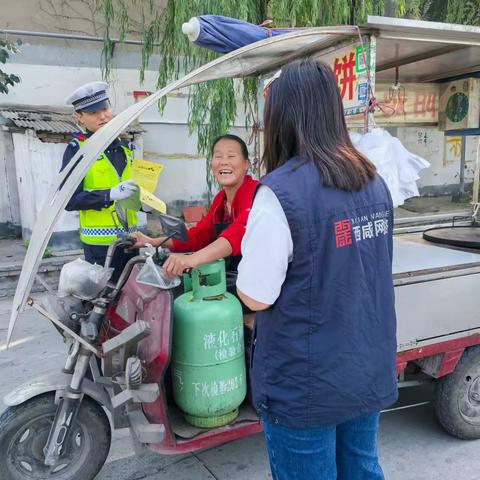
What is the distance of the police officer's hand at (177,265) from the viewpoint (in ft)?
6.67

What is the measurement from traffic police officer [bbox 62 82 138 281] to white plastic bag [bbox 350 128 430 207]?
4.38ft

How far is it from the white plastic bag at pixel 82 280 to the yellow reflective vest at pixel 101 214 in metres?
0.92

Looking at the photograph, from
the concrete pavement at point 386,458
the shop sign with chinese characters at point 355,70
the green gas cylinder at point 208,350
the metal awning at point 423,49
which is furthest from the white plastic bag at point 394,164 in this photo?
the concrete pavement at point 386,458

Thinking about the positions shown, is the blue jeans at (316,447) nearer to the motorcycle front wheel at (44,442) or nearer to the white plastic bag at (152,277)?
the white plastic bag at (152,277)

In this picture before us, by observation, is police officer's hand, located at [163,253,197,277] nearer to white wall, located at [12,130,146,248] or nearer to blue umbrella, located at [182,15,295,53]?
blue umbrella, located at [182,15,295,53]

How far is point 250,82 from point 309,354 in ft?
10.9

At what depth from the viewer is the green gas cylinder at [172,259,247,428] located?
6.82 feet

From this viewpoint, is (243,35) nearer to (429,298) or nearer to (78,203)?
(78,203)

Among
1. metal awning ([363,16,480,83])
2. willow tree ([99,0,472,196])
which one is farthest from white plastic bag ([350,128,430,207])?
willow tree ([99,0,472,196])

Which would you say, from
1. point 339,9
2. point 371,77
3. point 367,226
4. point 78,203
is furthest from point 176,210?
point 367,226

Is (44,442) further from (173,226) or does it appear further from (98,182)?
(98,182)

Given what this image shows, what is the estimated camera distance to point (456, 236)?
3.27m

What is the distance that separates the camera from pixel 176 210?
9109mm

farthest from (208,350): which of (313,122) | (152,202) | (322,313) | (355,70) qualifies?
Answer: (355,70)
